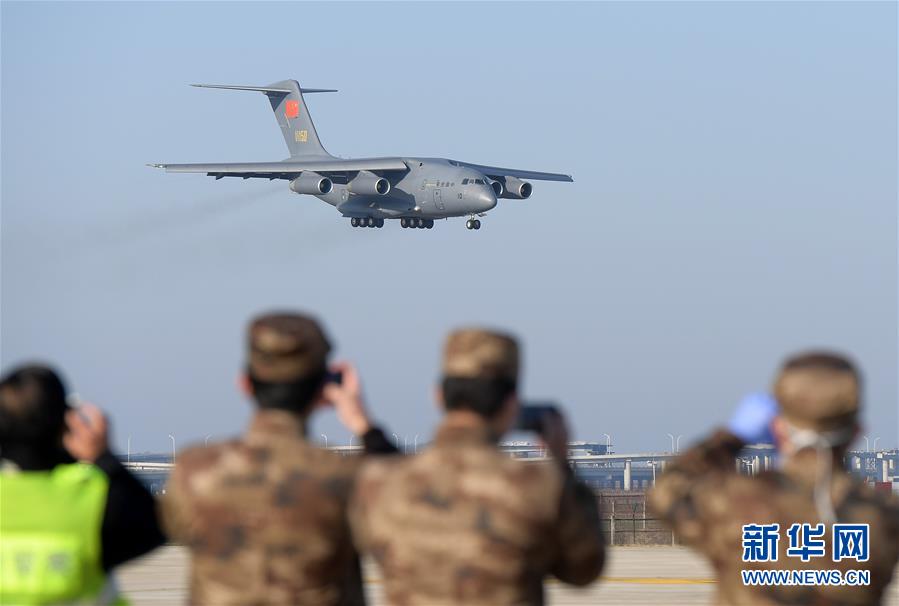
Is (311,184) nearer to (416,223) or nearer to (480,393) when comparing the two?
(416,223)

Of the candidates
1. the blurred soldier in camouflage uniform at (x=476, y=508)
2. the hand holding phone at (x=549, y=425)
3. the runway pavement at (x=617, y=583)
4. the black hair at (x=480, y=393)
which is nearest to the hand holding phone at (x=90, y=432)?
the blurred soldier in camouflage uniform at (x=476, y=508)

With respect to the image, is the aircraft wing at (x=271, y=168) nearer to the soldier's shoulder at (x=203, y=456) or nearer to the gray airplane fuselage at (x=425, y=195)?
the gray airplane fuselage at (x=425, y=195)

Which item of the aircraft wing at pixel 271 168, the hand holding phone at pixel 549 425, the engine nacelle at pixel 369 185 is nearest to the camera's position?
the hand holding phone at pixel 549 425

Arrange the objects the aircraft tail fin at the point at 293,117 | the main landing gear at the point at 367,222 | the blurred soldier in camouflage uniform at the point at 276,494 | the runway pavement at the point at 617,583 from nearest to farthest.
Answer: the blurred soldier in camouflage uniform at the point at 276,494 < the runway pavement at the point at 617,583 < the main landing gear at the point at 367,222 < the aircraft tail fin at the point at 293,117

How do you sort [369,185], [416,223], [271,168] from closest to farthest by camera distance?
[416,223] < [369,185] < [271,168]

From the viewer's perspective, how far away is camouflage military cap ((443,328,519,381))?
15.6 feet

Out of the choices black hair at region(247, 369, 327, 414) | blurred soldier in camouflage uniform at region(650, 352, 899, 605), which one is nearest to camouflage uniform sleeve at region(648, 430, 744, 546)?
blurred soldier in camouflage uniform at region(650, 352, 899, 605)

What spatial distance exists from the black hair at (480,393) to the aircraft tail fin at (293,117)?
77.7 m

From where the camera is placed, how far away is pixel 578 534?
4645mm

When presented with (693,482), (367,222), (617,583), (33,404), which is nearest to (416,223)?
(367,222)

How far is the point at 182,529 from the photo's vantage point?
5.08 metres

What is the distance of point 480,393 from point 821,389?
91 cm

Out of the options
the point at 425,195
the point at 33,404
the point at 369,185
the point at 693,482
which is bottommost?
the point at 693,482

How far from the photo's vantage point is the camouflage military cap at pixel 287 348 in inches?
196
